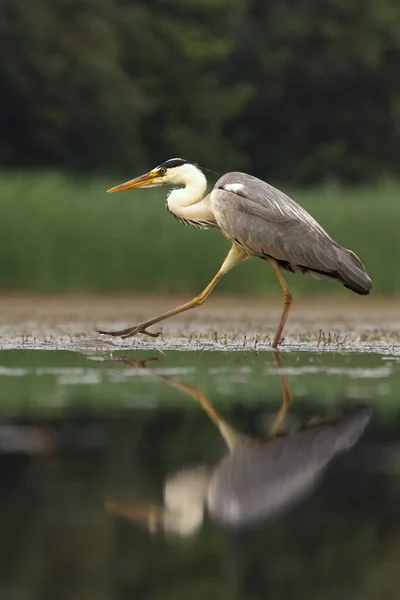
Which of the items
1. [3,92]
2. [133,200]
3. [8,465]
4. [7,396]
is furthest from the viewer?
[3,92]

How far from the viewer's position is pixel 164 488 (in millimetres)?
5500

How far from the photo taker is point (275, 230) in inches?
429

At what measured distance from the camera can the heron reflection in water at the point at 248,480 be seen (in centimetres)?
507

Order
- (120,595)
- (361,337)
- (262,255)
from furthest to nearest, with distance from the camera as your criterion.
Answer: (361,337) → (262,255) → (120,595)

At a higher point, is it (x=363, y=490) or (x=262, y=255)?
(x=262, y=255)

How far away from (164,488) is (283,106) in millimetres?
32920

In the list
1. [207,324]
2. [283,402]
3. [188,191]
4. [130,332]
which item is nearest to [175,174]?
[188,191]

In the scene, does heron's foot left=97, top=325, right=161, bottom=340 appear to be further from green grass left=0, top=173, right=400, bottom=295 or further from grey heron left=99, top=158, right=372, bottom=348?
green grass left=0, top=173, right=400, bottom=295

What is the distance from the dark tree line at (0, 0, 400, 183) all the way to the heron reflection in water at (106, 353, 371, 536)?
25.6m

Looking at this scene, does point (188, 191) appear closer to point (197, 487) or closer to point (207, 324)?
point (207, 324)

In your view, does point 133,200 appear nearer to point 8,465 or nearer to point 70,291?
point 70,291

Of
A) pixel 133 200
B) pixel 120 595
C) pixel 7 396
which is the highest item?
pixel 133 200

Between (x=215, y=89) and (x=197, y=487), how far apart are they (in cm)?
3216

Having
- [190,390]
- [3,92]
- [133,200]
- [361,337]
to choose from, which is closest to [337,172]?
[3,92]
